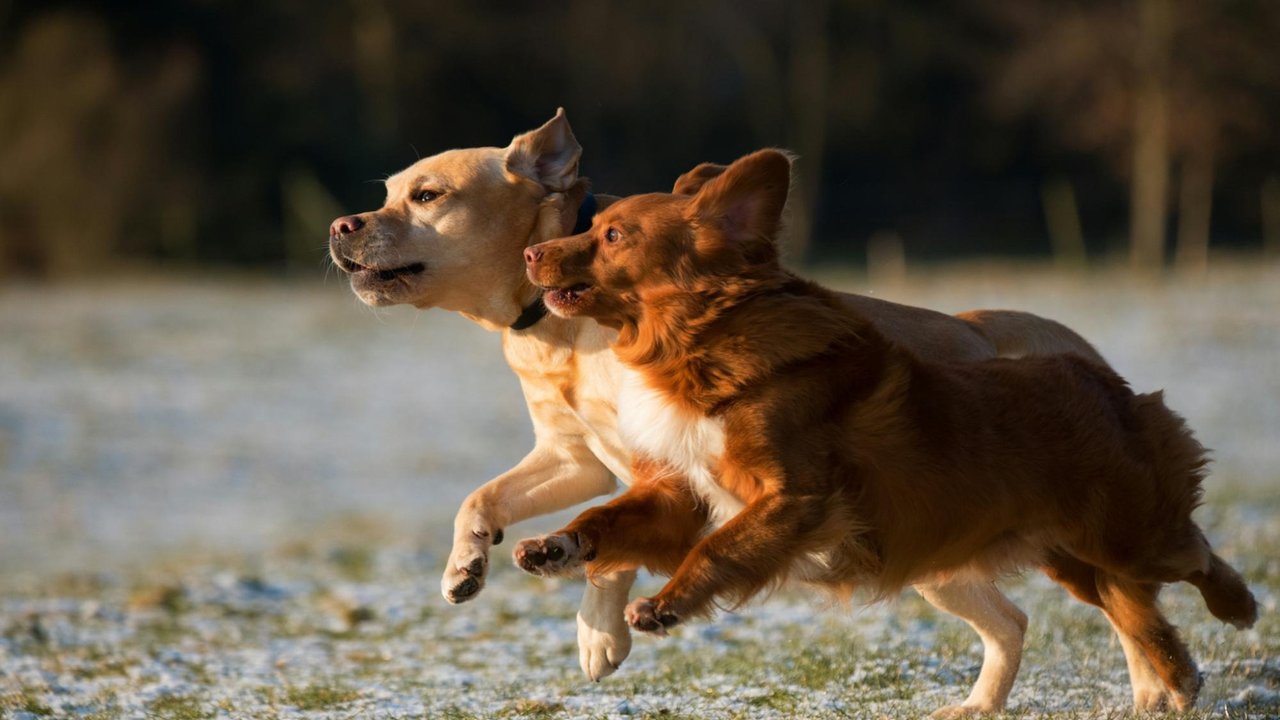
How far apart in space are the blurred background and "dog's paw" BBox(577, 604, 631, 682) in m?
2.41

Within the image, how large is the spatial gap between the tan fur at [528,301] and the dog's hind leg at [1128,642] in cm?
85

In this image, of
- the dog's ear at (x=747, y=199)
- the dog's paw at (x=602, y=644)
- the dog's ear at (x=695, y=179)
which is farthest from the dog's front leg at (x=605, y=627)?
the dog's ear at (x=747, y=199)

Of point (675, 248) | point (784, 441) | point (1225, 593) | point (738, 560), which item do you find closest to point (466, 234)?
point (675, 248)

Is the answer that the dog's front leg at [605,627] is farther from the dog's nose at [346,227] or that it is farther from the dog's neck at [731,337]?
the dog's nose at [346,227]

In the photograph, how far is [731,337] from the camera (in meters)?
4.45

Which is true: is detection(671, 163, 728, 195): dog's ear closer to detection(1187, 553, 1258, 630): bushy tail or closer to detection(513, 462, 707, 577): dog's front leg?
detection(513, 462, 707, 577): dog's front leg

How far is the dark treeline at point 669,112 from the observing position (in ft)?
96.6

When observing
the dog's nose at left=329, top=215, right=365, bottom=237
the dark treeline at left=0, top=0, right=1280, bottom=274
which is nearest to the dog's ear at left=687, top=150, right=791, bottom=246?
the dog's nose at left=329, top=215, right=365, bottom=237

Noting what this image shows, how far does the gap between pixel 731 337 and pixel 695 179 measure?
78 cm

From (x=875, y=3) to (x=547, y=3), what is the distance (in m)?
9.20

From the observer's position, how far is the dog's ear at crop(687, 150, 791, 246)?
4.47 metres

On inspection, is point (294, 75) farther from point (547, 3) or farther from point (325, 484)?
point (325, 484)

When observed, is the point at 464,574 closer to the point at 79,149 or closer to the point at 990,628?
the point at 990,628

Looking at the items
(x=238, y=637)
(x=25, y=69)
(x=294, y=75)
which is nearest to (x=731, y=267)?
(x=238, y=637)
